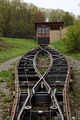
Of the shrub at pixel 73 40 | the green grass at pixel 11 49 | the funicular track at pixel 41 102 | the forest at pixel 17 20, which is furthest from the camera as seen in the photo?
the forest at pixel 17 20

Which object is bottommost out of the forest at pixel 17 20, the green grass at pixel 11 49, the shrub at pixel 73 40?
the green grass at pixel 11 49

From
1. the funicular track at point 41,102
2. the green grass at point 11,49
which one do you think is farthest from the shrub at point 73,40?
the funicular track at point 41,102

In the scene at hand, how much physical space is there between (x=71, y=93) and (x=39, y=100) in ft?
7.72

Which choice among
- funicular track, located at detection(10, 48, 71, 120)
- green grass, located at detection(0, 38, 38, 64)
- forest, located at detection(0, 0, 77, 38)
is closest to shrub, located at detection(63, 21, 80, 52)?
green grass, located at detection(0, 38, 38, 64)

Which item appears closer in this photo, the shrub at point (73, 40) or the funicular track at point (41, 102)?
the funicular track at point (41, 102)

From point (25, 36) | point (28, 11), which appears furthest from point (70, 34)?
point (28, 11)

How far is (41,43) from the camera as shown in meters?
22.8

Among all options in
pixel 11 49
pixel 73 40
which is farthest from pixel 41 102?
pixel 11 49

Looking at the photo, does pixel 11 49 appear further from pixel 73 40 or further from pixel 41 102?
pixel 41 102

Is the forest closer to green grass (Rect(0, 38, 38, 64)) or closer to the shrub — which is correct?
green grass (Rect(0, 38, 38, 64))

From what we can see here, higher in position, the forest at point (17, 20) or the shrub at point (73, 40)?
the forest at point (17, 20)

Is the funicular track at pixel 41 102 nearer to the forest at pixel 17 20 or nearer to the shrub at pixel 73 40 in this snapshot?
the shrub at pixel 73 40

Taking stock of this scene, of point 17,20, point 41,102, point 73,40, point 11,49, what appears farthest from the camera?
point 17,20

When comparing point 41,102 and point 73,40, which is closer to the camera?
point 41,102
